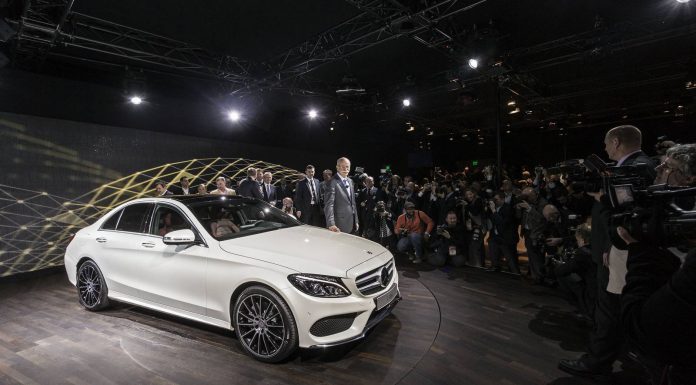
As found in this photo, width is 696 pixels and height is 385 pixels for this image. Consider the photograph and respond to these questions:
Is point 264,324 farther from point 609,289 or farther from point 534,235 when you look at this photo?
point 534,235

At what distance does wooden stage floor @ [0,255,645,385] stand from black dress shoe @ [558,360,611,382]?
0.07 m

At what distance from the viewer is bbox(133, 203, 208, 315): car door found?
2.94 metres

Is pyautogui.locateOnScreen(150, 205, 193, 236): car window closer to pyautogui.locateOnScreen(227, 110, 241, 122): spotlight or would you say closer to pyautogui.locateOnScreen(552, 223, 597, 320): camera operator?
pyautogui.locateOnScreen(552, 223, 597, 320): camera operator

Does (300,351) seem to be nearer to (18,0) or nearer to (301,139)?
(18,0)

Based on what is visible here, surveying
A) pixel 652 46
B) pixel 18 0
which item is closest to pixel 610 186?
pixel 18 0

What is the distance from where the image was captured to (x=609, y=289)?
7.55 ft

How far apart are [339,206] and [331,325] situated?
7.69 ft

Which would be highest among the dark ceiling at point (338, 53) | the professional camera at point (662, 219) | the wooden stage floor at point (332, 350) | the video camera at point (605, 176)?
the dark ceiling at point (338, 53)

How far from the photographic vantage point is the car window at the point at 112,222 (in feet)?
12.3

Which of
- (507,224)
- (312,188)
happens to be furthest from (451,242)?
(312,188)

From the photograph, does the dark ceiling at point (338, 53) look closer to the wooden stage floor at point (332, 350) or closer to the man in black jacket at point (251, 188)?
the man in black jacket at point (251, 188)

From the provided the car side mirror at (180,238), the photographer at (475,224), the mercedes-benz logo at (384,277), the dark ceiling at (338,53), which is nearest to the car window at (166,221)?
the car side mirror at (180,238)

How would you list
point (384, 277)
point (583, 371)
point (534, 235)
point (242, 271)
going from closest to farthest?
point (583, 371), point (242, 271), point (384, 277), point (534, 235)

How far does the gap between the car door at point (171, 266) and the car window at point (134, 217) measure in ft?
0.46
